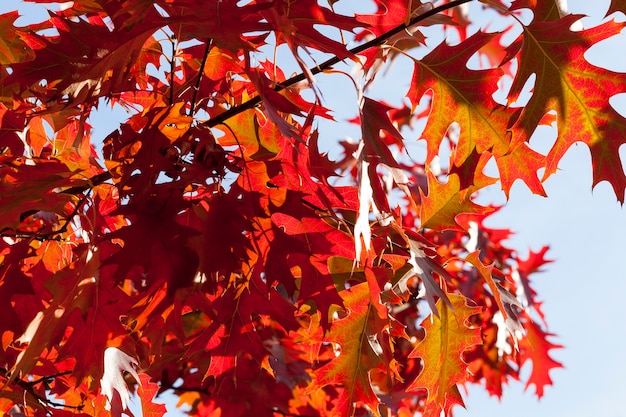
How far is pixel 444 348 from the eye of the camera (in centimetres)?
174

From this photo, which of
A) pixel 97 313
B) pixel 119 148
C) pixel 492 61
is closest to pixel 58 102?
pixel 119 148

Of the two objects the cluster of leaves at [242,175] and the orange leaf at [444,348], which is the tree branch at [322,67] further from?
the orange leaf at [444,348]

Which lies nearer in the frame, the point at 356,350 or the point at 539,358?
the point at 356,350

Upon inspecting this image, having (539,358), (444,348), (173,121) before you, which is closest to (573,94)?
(444,348)

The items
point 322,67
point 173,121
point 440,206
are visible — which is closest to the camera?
point 173,121

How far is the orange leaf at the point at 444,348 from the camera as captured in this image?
1706mm

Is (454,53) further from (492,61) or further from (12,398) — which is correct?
(492,61)

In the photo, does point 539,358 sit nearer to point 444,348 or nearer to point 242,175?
point 444,348

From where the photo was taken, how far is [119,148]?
4.69 feet

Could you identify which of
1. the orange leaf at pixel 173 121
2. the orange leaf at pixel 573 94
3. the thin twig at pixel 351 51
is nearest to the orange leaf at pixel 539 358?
the orange leaf at pixel 573 94

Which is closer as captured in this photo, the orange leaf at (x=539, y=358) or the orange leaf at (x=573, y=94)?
the orange leaf at (x=573, y=94)

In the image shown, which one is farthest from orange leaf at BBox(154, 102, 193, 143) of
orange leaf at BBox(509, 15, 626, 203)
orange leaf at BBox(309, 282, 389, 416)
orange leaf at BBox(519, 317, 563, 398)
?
orange leaf at BBox(519, 317, 563, 398)

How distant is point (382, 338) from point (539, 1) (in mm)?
774

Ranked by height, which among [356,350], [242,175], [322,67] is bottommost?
[356,350]
